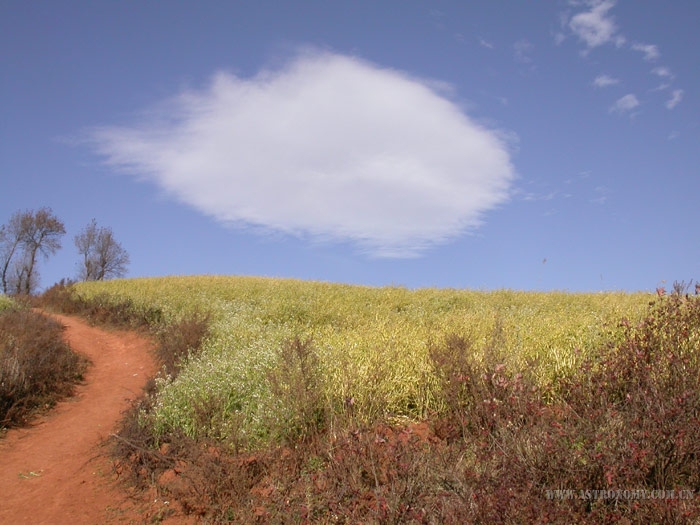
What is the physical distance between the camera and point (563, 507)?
4.01 m

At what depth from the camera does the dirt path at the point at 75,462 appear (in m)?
6.57

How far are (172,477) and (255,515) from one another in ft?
5.96

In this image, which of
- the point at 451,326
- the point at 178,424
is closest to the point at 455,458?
the point at 178,424

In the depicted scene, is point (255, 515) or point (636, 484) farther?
point (255, 515)

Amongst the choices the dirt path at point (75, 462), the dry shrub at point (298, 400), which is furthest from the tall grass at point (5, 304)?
the dry shrub at point (298, 400)

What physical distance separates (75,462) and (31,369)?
12.9 feet

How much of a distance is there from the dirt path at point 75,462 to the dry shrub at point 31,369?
31cm

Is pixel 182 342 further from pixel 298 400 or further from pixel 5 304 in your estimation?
pixel 5 304

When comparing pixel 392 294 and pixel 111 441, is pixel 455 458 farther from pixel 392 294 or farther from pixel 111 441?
pixel 392 294

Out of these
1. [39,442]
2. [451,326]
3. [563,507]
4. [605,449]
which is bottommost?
[39,442]

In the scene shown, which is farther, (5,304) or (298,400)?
(5,304)

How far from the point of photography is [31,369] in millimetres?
11164

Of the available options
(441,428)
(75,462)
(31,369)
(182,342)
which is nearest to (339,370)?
(441,428)

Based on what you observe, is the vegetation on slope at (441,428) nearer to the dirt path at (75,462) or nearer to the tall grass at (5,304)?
the dirt path at (75,462)
